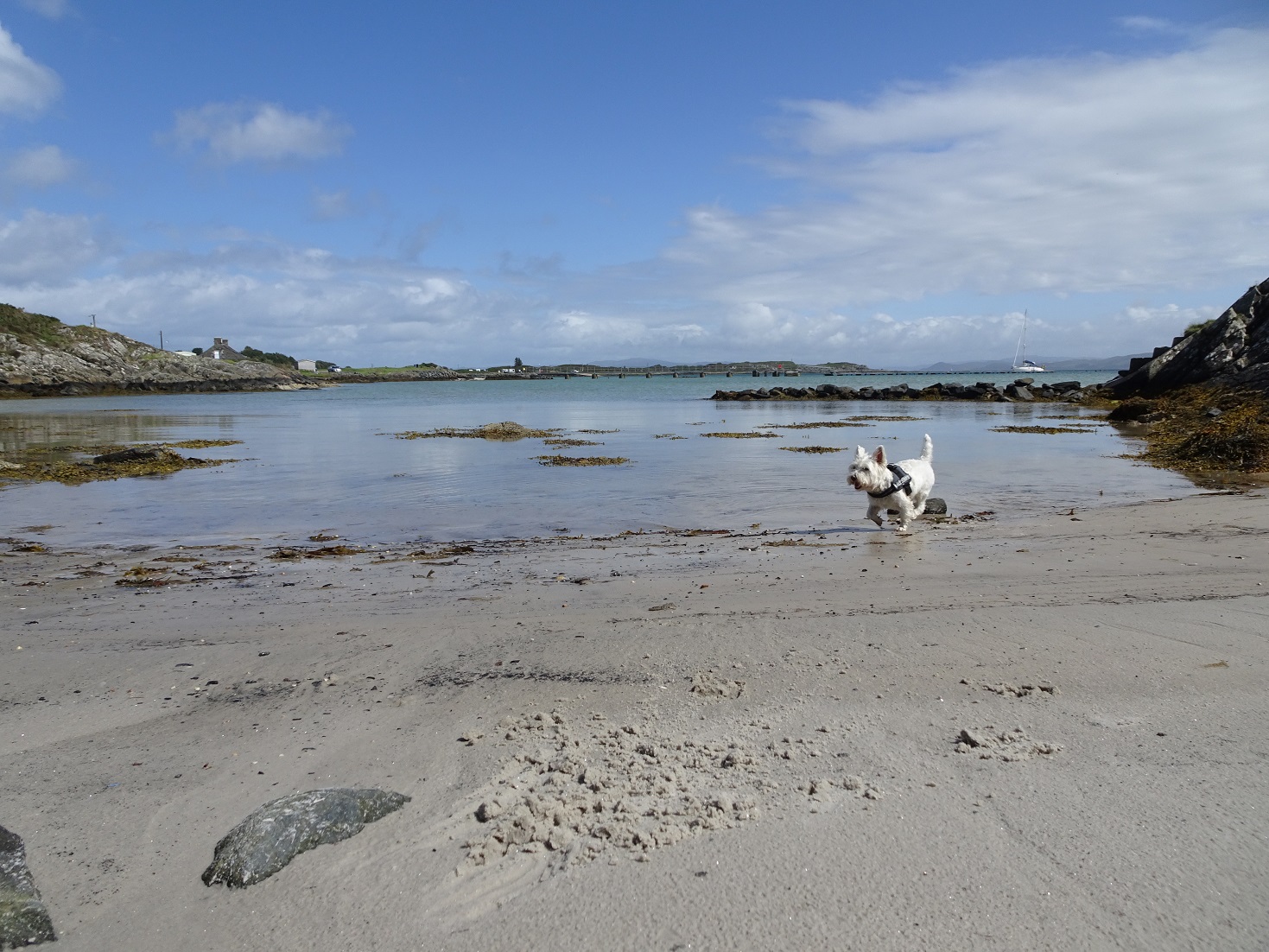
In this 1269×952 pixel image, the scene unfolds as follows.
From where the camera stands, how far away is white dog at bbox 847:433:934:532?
10.0 meters

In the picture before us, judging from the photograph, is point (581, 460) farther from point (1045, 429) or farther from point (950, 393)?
point (950, 393)

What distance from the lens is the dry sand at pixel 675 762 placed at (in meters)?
2.62

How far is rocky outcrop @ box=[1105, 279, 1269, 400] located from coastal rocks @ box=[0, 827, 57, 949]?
31.8 meters

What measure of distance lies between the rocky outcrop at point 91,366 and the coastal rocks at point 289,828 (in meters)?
78.4

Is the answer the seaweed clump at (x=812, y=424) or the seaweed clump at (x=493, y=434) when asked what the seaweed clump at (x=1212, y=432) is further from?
the seaweed clump at (x=493, y=434)

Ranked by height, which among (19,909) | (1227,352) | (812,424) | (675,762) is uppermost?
(1227,352)

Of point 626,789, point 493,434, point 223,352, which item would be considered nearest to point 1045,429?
point 493,434

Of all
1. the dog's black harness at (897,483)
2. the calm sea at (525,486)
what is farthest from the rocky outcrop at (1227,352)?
the dog's black harness at (897,483)

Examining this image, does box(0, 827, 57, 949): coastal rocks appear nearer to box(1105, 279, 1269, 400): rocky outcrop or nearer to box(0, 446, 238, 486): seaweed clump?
box(0, 446, 238, 486): seaweed clump

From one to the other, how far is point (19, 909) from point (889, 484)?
9.19m

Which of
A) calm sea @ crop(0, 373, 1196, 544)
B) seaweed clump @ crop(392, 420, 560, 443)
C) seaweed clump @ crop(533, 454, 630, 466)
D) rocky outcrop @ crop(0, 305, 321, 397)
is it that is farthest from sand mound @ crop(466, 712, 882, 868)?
rocky outcrop @ crop(0, 305, 321, 397)

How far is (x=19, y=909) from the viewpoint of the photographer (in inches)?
105

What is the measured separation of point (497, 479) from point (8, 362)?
7437 centimetres

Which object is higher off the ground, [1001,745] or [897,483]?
[897,483]
